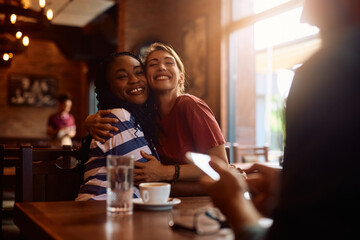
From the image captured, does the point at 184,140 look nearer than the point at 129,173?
No

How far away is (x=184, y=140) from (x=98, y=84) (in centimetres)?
44

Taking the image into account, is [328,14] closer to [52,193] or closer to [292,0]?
[52,193]

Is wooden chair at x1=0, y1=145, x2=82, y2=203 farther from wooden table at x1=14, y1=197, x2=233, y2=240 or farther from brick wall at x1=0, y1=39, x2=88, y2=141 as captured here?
brick wall at x1=0, y1=39, x2=88, y2=141

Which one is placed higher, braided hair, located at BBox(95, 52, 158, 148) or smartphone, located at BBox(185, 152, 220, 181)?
braided hair, located at BBox(95, 52, 158, 148)

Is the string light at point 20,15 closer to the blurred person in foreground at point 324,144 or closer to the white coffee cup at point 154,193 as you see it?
the white coffee cup at point 154,193

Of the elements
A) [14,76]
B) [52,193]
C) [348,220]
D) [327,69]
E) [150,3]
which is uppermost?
[150,3]

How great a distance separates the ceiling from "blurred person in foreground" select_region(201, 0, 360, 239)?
6873mm

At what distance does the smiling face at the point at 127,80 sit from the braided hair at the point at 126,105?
0.07 feet

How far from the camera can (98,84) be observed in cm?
193

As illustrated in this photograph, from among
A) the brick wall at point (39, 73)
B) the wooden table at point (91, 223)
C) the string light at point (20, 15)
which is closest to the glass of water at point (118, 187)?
the wooden table at point (91, 223)

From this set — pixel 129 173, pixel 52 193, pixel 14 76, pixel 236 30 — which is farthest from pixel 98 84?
pixel 14 76

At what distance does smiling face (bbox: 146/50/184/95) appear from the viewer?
6.33ft

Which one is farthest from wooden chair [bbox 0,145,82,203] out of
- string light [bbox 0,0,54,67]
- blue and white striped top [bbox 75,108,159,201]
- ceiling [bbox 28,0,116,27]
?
ceiling [bbox 28,0,116,27]

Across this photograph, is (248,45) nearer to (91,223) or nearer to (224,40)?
(224,40)
